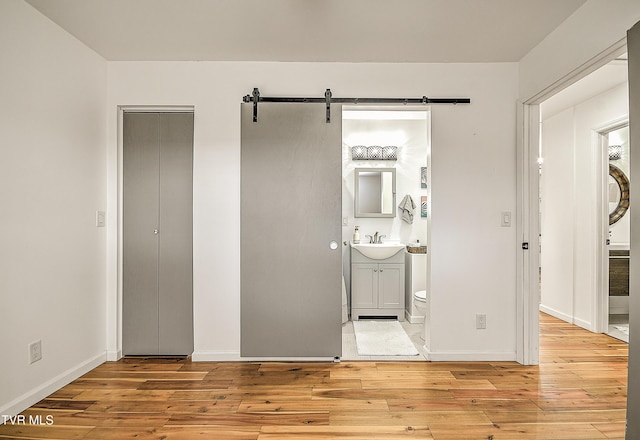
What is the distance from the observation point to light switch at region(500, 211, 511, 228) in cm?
295

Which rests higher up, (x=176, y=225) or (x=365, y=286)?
(x=176, y=225)

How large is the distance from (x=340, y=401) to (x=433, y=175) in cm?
186

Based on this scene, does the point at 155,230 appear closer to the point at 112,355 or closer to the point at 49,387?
the point at 112,355

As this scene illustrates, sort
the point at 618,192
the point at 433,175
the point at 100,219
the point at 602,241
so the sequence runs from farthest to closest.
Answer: the point at 618,192
the point at 602,241
the point at 433,175
the point at 100,219

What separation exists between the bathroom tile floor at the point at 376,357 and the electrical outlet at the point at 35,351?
83.4 inches

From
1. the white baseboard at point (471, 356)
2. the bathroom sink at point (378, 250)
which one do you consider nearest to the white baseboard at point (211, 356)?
the white baseboard at point (471, 356)

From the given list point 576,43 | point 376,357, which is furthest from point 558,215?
point 376,357

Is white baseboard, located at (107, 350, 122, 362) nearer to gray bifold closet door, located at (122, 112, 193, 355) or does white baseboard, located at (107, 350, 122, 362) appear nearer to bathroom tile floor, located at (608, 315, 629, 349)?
gray bifold closet door, located at (122, 112, 193, 355)

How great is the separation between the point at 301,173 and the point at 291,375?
61.8 inches

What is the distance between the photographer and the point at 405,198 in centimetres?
453

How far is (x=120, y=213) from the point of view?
2.99 meters

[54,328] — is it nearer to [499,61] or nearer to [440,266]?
[440,266]

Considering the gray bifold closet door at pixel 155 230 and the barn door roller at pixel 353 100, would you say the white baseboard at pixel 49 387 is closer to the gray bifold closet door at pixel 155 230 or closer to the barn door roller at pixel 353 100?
the gray bifold closet door at pixel 155 230

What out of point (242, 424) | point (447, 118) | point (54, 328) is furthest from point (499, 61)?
point (54, 328)
